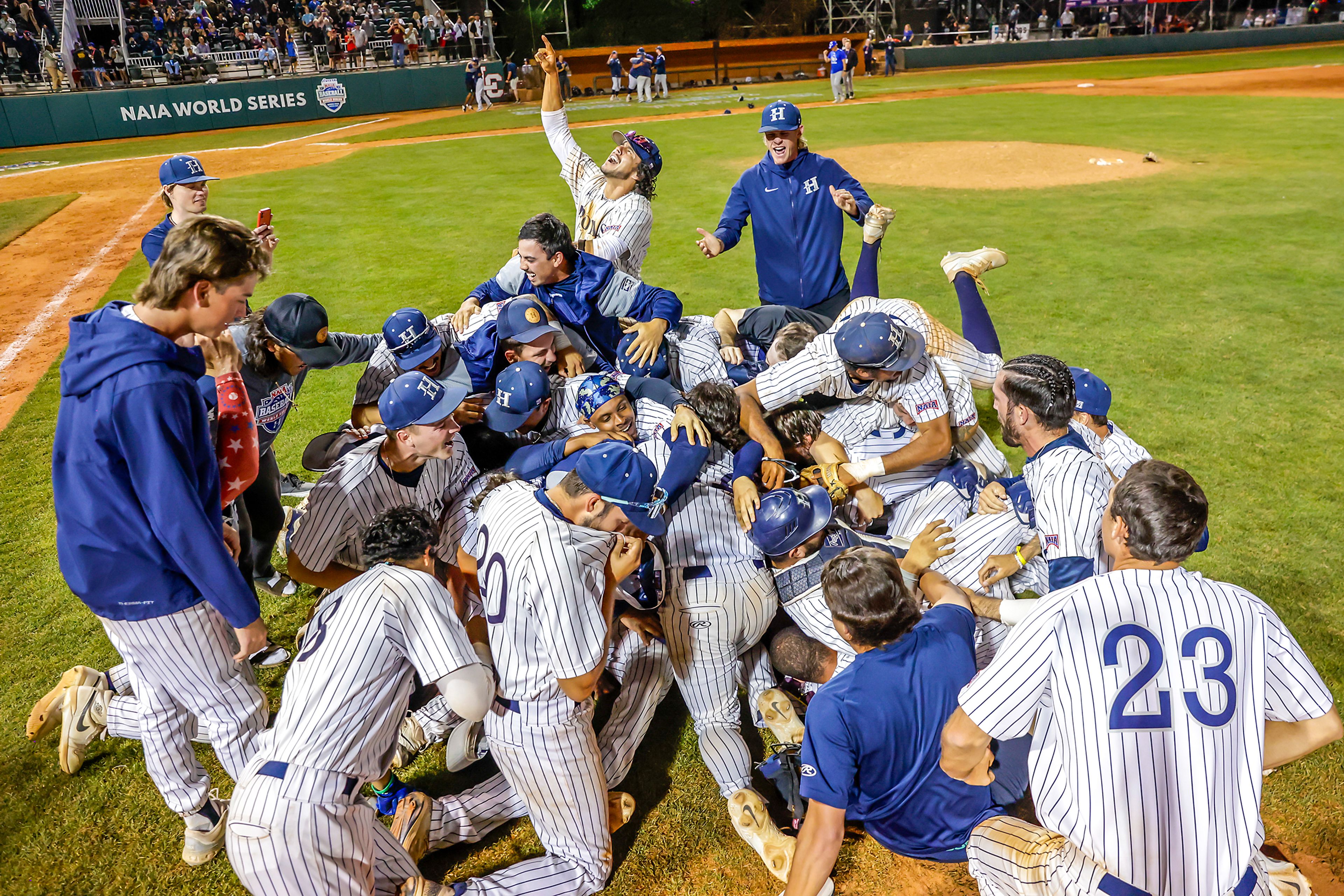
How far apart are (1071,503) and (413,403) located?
274cm

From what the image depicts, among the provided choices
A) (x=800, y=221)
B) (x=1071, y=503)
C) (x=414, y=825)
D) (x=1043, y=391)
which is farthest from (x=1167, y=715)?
(x=800, y=221)

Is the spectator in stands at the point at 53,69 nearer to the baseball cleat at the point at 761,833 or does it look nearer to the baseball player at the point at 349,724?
the baseball player at the point at 349,724

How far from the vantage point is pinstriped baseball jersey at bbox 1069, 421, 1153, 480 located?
4.39 metres

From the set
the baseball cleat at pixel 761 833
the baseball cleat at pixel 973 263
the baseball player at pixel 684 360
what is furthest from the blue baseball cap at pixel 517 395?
the baseball cleat at pixel 973 263

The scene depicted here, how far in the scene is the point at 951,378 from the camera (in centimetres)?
469

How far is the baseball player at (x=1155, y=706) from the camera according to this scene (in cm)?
233

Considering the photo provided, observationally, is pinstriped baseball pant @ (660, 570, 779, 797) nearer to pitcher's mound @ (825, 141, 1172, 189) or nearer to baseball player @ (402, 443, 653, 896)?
baseball player @ (402, 443, 653, 896)

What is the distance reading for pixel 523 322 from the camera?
4562mm

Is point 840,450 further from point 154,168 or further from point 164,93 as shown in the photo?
point 164,93

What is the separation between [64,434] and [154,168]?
69.5ft

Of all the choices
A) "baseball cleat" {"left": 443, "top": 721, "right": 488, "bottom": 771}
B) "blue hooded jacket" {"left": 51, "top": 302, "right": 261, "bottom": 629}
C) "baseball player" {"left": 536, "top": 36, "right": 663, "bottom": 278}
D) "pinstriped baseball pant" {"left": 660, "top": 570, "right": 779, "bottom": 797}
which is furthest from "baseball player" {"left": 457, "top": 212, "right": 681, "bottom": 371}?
"blue hooded jacket" {"left": 51, "top": 302, "right": 261, "bottom": 629}

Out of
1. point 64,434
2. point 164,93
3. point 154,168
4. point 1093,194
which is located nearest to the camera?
point 64,434

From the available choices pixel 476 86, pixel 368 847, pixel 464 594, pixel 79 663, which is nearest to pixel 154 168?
pixel 476 86

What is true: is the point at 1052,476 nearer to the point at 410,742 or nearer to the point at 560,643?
the point at 560,643
